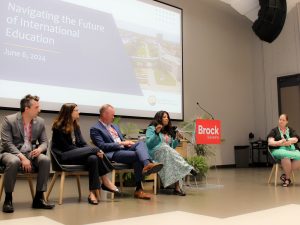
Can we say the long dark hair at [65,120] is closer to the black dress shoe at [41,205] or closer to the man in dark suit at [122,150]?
the man in dark suit at [122,150]

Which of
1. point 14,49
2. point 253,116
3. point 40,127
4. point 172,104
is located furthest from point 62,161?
point 253,116

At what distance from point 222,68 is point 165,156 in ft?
16.1

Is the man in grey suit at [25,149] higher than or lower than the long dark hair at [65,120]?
lower

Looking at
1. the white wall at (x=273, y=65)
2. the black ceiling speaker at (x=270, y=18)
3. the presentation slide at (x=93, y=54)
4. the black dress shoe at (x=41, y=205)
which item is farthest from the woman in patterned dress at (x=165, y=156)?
the white wall at (x=273, y=65)

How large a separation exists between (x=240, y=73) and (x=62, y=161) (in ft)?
21.1

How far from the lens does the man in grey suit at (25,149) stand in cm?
259

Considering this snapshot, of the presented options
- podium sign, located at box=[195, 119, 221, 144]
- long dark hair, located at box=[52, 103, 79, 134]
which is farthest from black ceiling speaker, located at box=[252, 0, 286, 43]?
long dark hair, located at box=[52, 103, 79, 134]

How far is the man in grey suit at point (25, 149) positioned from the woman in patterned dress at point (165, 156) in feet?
3.94

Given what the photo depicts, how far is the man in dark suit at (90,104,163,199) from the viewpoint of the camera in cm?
329

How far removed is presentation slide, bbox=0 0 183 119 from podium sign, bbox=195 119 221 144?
70.7 inches

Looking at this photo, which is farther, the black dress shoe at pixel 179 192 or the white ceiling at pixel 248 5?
the white ceiling at pixel 248 5

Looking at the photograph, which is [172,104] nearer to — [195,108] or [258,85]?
[195,108]

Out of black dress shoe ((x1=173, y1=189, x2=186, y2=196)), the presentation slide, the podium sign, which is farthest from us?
the presentation slide

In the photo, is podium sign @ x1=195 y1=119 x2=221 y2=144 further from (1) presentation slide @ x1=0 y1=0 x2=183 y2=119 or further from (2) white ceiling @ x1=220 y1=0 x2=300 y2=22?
(2) white ceiling @ x1=220 y1=0 x2=300 y2=22
